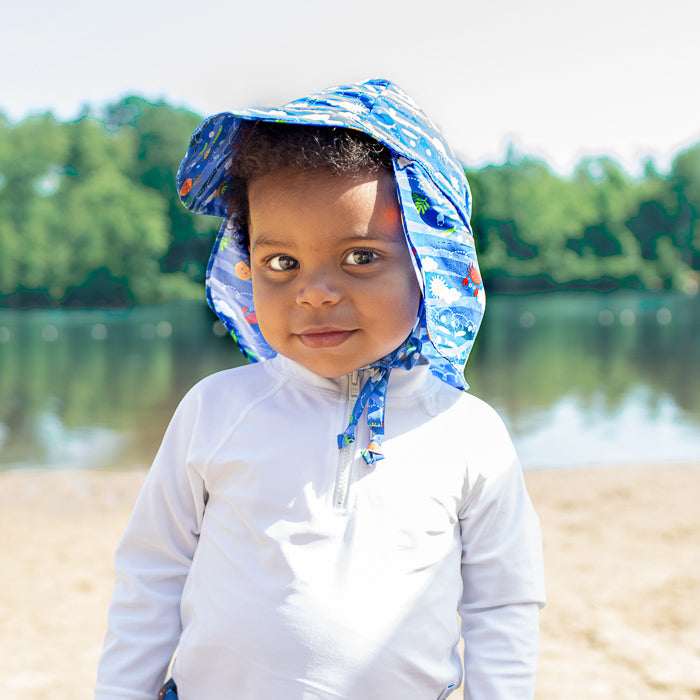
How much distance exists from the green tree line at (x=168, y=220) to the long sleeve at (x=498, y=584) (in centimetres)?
2904

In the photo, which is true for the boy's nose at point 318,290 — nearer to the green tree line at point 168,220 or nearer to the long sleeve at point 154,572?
the long sleeve at point 154,572

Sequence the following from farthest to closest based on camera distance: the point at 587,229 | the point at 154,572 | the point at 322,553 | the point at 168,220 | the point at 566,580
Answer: the point at 587,229 < the point at 168,220 < the point at 566,580 < the point at 154,572 < the point at 322,553

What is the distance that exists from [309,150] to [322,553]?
28.1 inches

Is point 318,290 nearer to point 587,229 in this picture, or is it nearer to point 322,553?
point 322,553

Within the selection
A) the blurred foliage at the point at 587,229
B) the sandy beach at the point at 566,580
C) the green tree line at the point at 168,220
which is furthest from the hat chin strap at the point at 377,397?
the blurred foliage at the point at 587,229

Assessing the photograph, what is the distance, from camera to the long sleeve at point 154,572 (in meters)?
1.47

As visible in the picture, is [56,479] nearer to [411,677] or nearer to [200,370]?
[411,677]

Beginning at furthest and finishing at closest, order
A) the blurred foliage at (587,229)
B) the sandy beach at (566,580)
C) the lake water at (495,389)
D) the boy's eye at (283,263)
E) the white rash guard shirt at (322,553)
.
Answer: the blurred foliage at (587,229) → the lake water at (495,389) → the sandy beach at (566,580) → the boy's eye at (283,263) → the white rash guard shirt at (322,553)

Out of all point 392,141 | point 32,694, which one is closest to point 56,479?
point 32,694

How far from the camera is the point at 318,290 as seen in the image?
138cm

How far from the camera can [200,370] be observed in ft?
51.6

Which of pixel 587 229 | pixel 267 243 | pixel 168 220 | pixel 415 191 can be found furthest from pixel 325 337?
pixel 587 229

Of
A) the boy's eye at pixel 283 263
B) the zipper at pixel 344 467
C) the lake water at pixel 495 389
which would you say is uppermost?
the boy's eye at pixel 283 263

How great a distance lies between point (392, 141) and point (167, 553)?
890 millimetres
